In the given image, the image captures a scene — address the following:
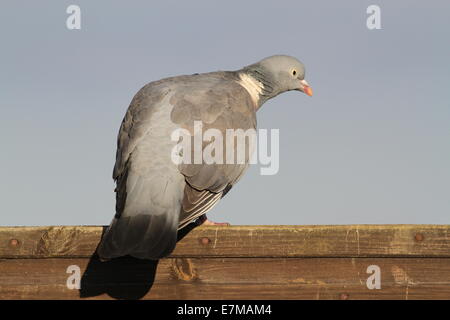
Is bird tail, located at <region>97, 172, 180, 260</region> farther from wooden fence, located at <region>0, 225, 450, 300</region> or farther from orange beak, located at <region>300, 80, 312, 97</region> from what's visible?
orange beak, located at <region>300, 80, 312, 97</region>

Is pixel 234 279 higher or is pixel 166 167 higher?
pixel 166 167

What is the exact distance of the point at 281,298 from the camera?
3395 millimetres

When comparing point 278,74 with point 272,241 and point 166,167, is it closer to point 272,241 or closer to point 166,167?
point 166,167

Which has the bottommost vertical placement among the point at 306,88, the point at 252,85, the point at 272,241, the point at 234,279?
the point at 234,279

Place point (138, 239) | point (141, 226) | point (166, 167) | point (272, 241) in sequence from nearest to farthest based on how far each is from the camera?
point (272, 241)
point (138, 239)
point (141, 226)
point (166, 167)

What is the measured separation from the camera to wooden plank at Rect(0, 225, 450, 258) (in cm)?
336

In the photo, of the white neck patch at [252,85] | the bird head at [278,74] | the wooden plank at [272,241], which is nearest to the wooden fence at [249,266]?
the wooden plank at [272,241]

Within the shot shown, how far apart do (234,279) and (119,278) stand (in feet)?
2.01

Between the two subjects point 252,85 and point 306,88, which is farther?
point 306,88

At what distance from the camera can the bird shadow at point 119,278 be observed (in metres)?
3.40

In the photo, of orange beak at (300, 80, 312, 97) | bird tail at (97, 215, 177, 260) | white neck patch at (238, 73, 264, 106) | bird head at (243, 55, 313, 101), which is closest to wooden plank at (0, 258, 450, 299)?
bird tail at (97, 215, 177, 260)

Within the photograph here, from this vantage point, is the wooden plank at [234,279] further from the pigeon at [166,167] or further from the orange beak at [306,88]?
the orange beak at [306,88]

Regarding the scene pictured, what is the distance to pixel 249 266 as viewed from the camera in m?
3.43

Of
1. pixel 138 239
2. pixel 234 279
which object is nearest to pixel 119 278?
pixel 138 239
